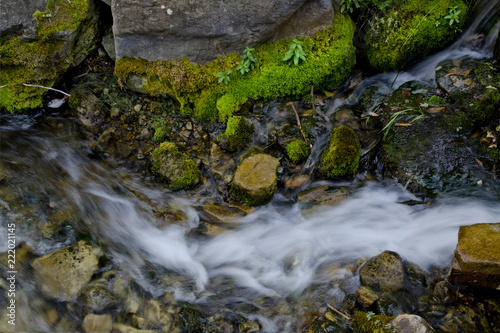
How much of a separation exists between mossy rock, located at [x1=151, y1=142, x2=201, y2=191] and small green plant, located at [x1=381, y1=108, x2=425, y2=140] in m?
3.36

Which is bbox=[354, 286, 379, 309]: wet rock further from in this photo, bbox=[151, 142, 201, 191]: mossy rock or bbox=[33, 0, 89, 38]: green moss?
bbox=[33, 0, 89, 38]: green moss

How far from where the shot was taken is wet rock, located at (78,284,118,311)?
4.11 meters

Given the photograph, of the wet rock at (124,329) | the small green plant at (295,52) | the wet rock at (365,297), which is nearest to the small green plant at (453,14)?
the small green plant at (295,52)

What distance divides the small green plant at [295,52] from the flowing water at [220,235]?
2489 millimetres

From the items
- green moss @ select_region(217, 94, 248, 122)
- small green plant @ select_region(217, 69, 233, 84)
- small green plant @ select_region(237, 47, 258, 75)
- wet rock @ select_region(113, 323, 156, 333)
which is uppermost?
small green plant @ select_region(237, 47, 258, 75)

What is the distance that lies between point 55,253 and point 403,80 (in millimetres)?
6551

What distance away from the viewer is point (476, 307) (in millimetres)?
3842

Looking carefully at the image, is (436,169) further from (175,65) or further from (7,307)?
(7,307)

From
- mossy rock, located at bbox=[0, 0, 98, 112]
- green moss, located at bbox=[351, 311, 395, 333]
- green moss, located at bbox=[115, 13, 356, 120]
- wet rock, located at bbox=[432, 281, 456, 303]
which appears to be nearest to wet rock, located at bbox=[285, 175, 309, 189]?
green moss, located at bbox=[115, 13, 356, 120]

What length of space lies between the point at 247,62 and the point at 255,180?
7.43 feet

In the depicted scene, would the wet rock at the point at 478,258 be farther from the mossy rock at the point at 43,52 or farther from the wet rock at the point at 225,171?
the mossy rock at the point at 43,52

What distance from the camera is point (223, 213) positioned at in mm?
5484

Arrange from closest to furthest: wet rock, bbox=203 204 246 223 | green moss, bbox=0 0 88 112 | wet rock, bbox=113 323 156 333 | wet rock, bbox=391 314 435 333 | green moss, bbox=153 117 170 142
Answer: wet rock, bbox=391 314 435 333 < wet rock, bbox=113 323 156 333 < wet rock, bbox=203 204 246 223 < green moss, bbox=0 0 88 112 < green moss, bbox=153 117 170 142

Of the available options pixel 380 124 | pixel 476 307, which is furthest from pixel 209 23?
pixel 476 307
